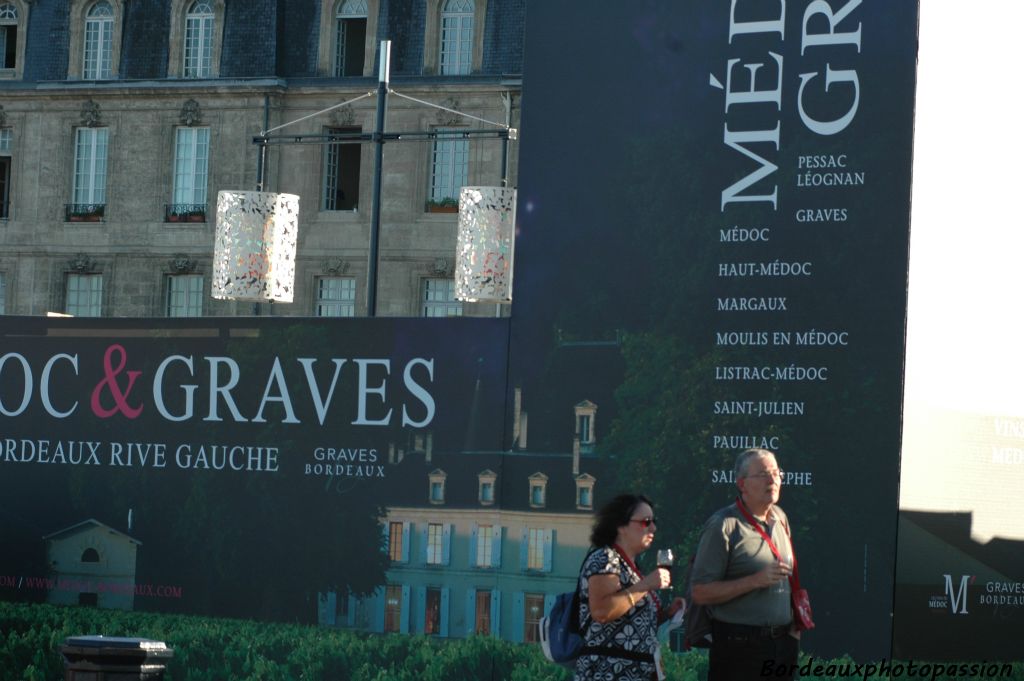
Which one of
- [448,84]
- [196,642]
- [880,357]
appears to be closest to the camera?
[880,357]

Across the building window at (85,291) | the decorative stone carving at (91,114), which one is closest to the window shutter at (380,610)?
the building window at (85,291)

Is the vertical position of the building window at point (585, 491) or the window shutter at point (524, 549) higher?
the building window at point (585, 491)

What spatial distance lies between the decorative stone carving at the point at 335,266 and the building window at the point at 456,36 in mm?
5201

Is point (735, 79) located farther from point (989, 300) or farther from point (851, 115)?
point (989, 300)

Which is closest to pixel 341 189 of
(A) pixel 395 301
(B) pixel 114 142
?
(A) pixel 395 301

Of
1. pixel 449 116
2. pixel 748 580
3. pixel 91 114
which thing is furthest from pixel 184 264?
pixel 748 580

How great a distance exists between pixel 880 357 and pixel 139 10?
129 ft

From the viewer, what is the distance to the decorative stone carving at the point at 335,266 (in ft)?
137

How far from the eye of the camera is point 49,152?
4475 cm

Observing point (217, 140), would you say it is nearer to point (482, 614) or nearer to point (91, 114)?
point (91, 114)

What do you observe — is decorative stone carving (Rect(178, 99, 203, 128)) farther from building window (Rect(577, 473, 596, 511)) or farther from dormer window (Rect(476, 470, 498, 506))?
building window (Rect(577, 473, 596, 511))

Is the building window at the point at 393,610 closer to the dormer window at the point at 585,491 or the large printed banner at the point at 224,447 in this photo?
the large printed banner at the point at 224,447

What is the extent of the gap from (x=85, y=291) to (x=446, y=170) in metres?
10.1

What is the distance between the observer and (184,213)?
4341cm
